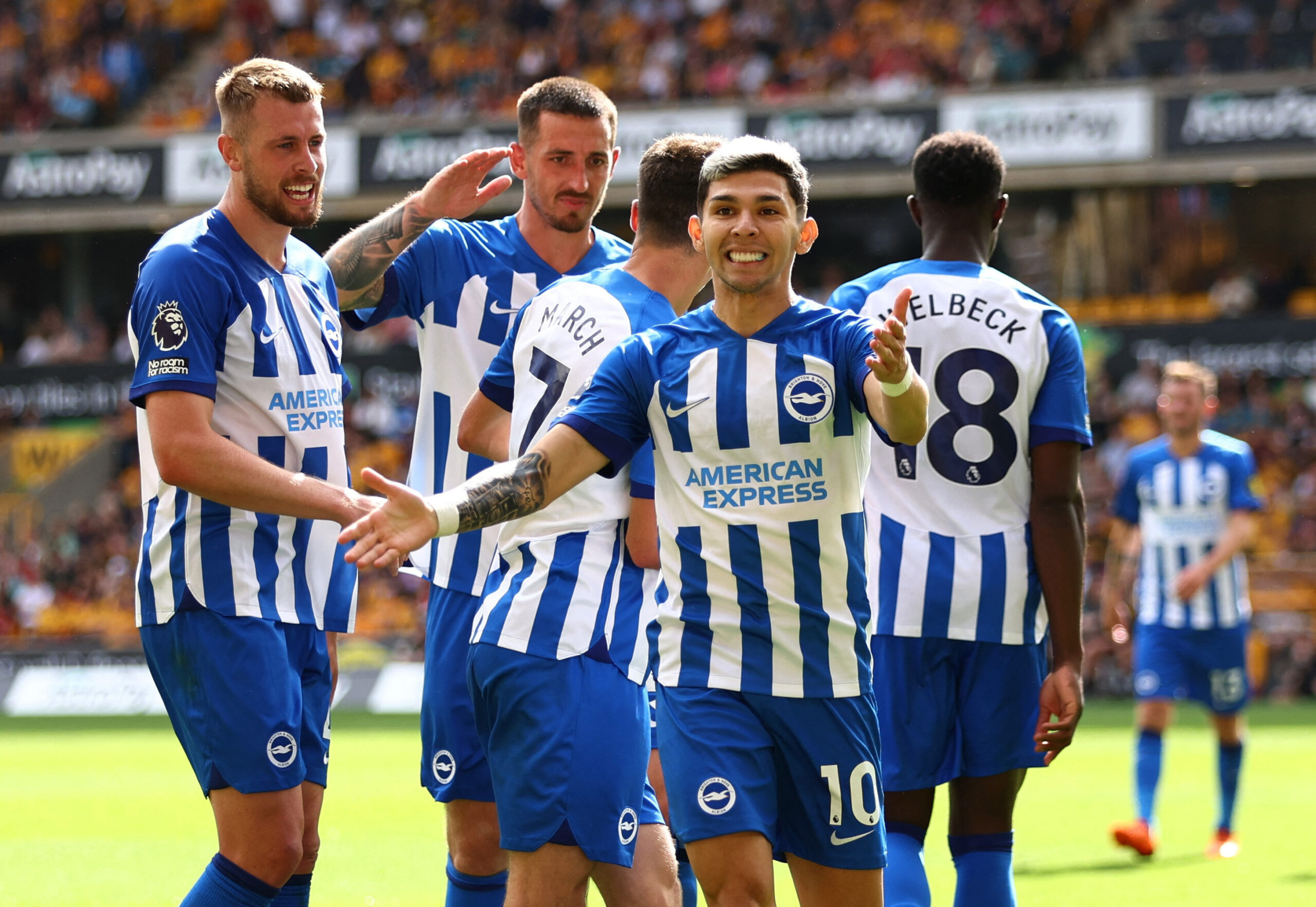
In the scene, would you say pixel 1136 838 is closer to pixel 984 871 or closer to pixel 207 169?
pixel 984 871

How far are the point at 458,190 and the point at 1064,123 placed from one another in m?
17.8

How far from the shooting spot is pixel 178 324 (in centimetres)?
381

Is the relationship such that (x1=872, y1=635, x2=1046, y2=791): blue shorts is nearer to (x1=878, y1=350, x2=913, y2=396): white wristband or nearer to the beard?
(x1=878, y1=350, x2=913, y2=396): white wristband

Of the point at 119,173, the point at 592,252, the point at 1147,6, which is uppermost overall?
the point at 1147,6

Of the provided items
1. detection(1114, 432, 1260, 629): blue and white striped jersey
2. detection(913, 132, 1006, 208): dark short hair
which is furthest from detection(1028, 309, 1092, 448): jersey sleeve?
detection(1114, 432, 1260, 629): blue and white striped jersey

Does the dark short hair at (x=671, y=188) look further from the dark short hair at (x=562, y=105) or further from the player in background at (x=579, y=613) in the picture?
the dark short hair at (x=562, y=105)

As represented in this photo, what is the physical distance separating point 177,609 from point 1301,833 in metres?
6.90

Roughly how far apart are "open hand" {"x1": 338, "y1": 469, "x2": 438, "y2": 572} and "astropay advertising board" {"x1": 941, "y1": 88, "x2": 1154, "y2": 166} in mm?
18701

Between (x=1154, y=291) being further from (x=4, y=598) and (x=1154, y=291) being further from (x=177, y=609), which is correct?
(x=177, y=609)

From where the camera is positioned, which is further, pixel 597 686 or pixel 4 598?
pixel 4 598

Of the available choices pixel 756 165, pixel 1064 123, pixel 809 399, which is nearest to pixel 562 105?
pixel 756 165

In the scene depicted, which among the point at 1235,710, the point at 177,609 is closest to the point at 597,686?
the point at 177,609

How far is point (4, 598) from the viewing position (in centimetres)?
2323

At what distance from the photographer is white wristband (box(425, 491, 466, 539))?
A: 3232mm
